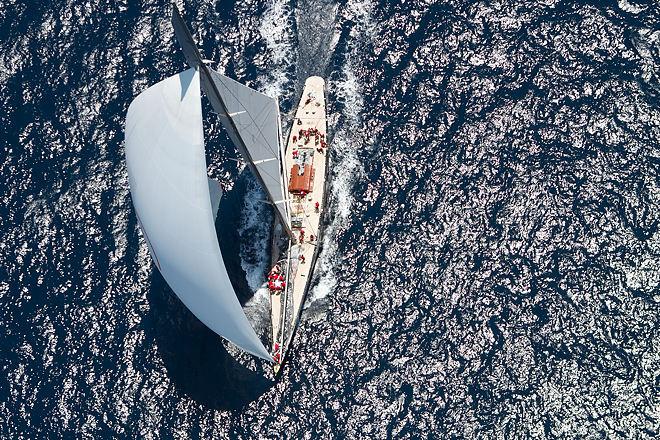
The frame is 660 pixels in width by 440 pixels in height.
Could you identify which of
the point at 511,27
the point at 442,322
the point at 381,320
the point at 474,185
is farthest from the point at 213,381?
the point at 511,27

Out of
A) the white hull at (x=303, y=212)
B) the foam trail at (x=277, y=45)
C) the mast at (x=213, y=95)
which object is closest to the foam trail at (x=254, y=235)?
the white hull at (x=303, y=212)

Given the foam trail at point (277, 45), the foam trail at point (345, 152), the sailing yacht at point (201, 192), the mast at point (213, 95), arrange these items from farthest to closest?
the foam trail at point (277, 45) < the foam trail at point (345, 152) < the sailing yacht at point (201, 192) < the mast at point (213, 95)

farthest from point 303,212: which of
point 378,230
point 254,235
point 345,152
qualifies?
point 345,152

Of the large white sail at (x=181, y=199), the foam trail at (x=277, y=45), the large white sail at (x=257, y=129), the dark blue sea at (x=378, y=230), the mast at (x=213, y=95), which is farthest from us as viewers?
the foam trail at (x=277, y=45)

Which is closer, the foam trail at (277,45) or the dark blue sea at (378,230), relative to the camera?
the dark blue sea at (378,230)

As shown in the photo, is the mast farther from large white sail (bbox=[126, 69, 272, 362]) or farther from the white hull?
the white hull

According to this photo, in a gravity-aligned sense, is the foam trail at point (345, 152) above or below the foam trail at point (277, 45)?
below

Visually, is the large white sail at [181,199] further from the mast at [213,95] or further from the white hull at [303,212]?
the white hull at [303,212]

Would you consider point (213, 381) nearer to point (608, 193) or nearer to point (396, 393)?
point (396, 393)
